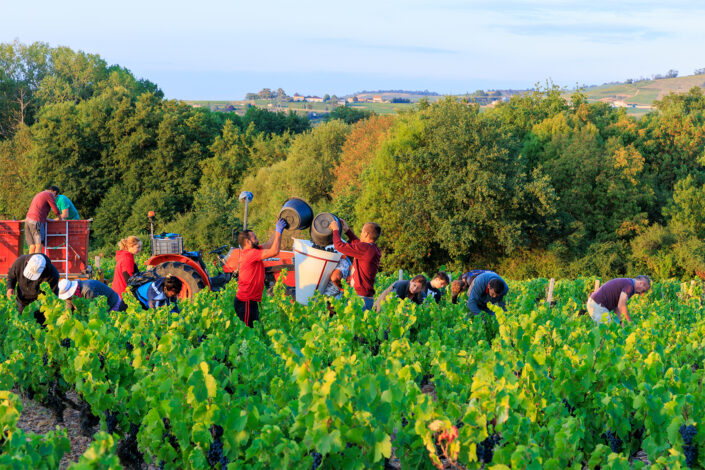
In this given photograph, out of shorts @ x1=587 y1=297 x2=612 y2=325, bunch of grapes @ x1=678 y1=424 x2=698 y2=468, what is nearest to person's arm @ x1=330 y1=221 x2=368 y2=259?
shorts @ x1=587 y1=297 x2=612 y2=325

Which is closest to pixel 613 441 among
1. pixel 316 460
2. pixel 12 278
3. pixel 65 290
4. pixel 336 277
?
pixel 316 460

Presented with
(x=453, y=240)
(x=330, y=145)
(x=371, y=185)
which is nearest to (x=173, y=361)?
(x=453, y=240)

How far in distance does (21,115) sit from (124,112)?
1611 centimetres

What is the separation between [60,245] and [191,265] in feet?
7.48

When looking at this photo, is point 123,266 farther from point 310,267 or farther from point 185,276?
point 310,267

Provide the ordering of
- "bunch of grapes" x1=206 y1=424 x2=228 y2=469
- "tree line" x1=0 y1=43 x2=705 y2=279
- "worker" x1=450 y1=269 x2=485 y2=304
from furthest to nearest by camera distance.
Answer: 1. "tree line" x1=0 y1=43 x2=705 y2=279
2. "worker" x1=450 y1=269 x2=485 y2=304
3. "bunch of grapes" x1=206 y1=424 x2=228 y2=469

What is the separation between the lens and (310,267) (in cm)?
883

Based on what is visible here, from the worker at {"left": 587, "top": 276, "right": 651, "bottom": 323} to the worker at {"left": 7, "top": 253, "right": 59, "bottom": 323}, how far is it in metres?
6.52

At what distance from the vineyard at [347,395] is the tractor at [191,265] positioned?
6.11ft

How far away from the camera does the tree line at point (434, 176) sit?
3219 cm

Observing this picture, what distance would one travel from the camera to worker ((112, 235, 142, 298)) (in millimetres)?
7801

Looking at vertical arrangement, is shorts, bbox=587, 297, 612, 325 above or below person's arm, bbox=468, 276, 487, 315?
below

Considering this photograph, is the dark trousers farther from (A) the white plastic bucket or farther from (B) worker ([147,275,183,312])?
(A) the white plastic bucket

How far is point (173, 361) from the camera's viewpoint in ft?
14.6
